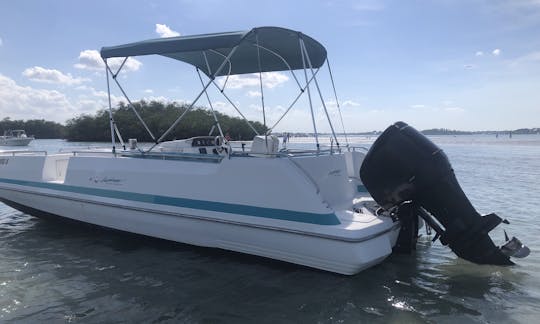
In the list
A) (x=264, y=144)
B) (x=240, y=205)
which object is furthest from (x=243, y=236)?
(x=264, y=144)

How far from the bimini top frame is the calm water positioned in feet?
6.64

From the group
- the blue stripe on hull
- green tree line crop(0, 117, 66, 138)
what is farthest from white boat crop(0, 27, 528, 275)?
green tree line crop(0, 117, 66, 138)

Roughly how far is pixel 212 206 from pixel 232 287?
1183mm

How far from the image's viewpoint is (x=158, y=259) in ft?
19.9

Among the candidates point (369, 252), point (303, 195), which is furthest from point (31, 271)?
point (369, 252)

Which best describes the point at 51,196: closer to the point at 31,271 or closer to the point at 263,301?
the point at 31,271

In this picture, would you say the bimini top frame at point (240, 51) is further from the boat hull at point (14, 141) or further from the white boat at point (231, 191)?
the boat hull at point (14, 141)

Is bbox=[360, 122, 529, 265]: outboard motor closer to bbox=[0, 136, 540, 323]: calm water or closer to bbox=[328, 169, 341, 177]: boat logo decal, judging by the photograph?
bbox=[0, 136, 540, 323]: calm water

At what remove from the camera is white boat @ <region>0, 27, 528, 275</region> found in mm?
5039

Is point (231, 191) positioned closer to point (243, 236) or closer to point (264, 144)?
point (243, 236)

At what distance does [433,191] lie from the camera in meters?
4.93

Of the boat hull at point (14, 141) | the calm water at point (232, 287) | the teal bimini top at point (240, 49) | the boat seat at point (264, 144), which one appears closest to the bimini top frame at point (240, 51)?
the teal bimini top at point (240, 49)

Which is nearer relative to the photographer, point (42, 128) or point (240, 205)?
point (240, 205)

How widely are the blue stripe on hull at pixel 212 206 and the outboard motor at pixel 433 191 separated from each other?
84 centimetres
